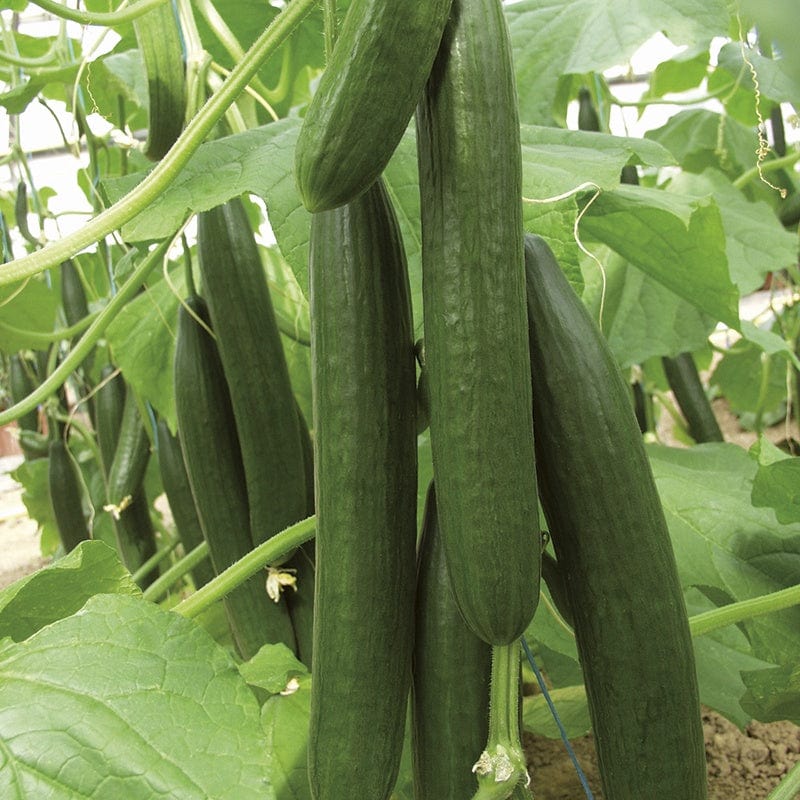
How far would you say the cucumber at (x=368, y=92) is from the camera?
69 cm

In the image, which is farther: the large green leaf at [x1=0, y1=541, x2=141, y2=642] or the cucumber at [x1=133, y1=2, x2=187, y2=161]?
the cucumber at [x1=133, y1=2, x2=187, y2=161]

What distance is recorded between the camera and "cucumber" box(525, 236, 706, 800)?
83cm

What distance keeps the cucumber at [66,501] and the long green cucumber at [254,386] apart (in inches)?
44.6

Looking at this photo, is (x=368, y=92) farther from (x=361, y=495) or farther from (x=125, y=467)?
(x=125, y=467)

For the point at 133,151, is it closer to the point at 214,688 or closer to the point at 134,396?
the point at 134,396

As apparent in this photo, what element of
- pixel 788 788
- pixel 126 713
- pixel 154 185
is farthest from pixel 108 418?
pixel 788 788

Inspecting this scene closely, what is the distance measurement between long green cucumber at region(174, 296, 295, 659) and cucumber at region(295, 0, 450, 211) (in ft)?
2.23

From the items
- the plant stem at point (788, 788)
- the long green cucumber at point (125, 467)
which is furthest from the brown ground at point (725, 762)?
the long green cucumber at point (125, 467)

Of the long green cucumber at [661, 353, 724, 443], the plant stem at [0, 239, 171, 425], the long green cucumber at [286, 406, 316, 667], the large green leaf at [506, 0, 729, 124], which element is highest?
the large green leaf at [506, 0, 729, 124]

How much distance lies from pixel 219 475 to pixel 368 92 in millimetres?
767

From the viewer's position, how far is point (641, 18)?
1.73 metres

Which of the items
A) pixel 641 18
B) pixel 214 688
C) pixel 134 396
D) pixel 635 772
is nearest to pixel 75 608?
pixel 214 688

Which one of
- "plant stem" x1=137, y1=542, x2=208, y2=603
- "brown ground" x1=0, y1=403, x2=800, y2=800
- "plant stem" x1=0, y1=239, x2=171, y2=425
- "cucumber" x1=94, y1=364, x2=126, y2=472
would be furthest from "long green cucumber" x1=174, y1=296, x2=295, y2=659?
"cucumber" x1=94, y1=364, x2=126, y2=472

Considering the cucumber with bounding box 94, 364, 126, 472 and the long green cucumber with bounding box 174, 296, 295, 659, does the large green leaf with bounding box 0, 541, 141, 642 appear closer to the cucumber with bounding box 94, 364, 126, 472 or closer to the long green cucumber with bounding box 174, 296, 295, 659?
the long green cucumber with bounding box 174, 296, 295, 659
